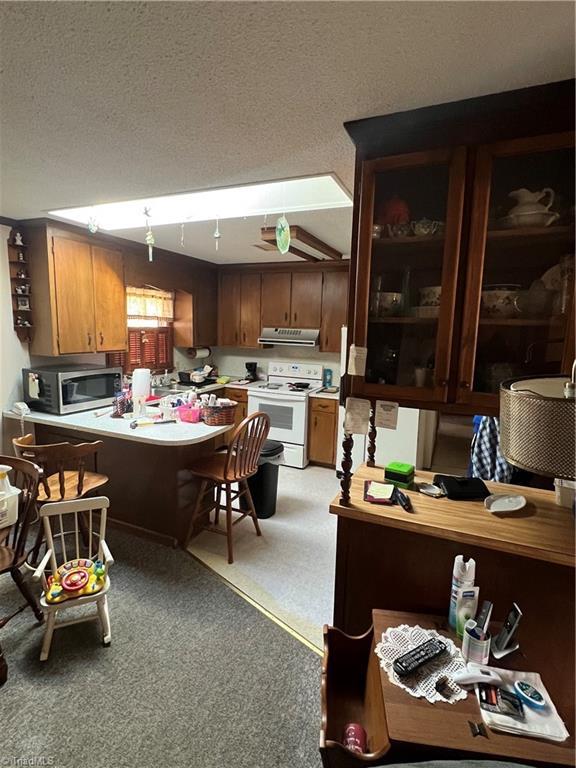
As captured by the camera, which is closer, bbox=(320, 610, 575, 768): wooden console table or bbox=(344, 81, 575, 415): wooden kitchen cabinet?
bbox=(320, 610, 575, 768): wooden console table

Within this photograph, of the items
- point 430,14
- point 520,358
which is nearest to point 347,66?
point 430,14

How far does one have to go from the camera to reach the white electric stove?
4.21 m

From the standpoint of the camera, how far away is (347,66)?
105cm

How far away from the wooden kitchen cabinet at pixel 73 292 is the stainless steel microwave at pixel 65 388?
0.18m

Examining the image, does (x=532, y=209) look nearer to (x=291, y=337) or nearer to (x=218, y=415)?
(x=218, y=415)

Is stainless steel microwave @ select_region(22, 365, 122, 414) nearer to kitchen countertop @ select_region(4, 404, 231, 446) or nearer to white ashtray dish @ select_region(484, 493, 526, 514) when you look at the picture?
kitchen countertop @ select_region(4, 404, 231, 446)

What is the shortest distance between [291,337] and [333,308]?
23.5 inches

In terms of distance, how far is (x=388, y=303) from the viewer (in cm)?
141

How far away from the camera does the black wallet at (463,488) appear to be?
1509mm

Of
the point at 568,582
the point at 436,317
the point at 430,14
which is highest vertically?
the point at 430,14

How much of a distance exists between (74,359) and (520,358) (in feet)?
11.8

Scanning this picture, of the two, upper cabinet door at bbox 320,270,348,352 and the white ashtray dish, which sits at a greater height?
upper cabinet door at bbox 320,270,348,352

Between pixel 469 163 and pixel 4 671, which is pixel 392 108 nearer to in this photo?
pixel 469 163

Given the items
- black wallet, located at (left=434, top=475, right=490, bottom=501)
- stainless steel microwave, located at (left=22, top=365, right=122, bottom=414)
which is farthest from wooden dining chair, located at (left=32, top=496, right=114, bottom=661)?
black wallet, located at (left=434, top=475, right=490, bottom=501)
